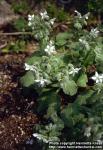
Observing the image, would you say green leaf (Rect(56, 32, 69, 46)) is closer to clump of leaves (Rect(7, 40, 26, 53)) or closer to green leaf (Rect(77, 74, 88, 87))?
green leaf (Rect(77, 74, 88, 87))

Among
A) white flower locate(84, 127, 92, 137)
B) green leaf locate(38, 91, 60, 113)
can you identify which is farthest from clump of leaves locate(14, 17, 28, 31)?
white flower locate(84, 127, 92, 137)

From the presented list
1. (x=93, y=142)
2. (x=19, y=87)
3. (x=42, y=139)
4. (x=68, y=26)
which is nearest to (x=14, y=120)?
(x=19, y=87)

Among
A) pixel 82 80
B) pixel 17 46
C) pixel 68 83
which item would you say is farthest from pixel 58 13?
pixel 68 83

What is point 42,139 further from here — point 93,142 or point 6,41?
point 6,41

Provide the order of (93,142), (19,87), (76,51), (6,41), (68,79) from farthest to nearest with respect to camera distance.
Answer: (6,41)
(19,87)
(76,51)
(68,79)
(93,142)

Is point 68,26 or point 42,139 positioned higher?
point 68,26

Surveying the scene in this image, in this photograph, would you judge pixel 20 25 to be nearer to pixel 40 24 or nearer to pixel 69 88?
Result: pixel 40 24
